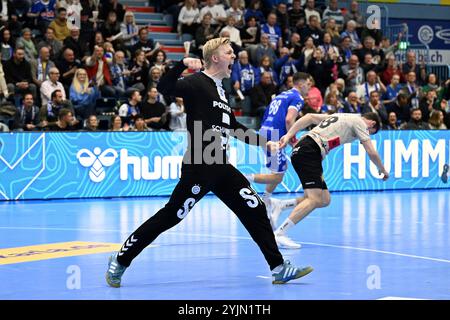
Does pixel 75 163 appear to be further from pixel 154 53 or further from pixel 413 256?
pixel 413 256

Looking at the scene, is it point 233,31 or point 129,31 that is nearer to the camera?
point 129,31

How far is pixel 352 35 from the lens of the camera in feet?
91.6

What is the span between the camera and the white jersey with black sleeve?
1220 centimetres

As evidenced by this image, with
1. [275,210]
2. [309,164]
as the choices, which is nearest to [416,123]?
[275,210]

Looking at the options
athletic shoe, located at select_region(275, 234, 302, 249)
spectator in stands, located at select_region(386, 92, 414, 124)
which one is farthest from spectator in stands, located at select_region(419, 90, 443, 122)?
athletic shoe, located at select_region(275, 234, 302, 249)

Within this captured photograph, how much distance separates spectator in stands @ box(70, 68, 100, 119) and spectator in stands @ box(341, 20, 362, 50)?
30.7 feet

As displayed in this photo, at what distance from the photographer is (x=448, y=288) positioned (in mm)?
9055

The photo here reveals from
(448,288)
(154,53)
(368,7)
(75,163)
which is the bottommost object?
(448,288)

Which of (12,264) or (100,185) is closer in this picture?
(12,264)

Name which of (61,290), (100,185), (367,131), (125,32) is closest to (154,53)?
(125,32)

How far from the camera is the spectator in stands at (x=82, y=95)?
21094mm

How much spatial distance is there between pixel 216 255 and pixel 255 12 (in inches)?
637

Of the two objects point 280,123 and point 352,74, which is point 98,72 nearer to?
point 352,74

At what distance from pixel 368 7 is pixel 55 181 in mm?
15400
